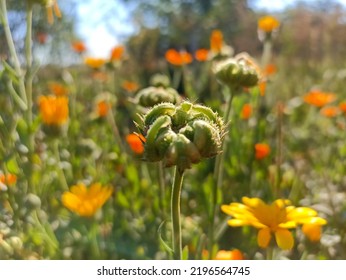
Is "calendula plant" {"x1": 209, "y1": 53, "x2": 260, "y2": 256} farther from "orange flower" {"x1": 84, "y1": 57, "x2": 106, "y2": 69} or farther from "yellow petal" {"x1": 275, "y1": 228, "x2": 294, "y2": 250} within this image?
"orange flower" {"x1": 84, "y1": 57, "x2": 106, "y2": 69}

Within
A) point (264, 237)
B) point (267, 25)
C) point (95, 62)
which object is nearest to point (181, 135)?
point (264, 237)

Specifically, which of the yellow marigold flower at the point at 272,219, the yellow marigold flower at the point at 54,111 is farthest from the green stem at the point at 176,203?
the yellow marigold flower at the point at 54,111

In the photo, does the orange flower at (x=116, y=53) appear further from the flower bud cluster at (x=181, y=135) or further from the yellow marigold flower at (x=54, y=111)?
the flower bud cluster at (x=181, y=135)

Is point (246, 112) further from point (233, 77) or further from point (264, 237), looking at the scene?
point (264, 237)

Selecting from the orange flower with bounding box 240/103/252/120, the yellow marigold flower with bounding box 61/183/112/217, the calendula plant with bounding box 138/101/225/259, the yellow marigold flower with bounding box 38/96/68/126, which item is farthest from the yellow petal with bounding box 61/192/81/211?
the orange flower with bounding box 240/103/252/120

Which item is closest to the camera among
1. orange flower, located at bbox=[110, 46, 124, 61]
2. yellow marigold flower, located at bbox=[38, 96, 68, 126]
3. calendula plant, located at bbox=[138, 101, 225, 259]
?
calendula plant, located at bbox=[138, 101, 225, 259]
